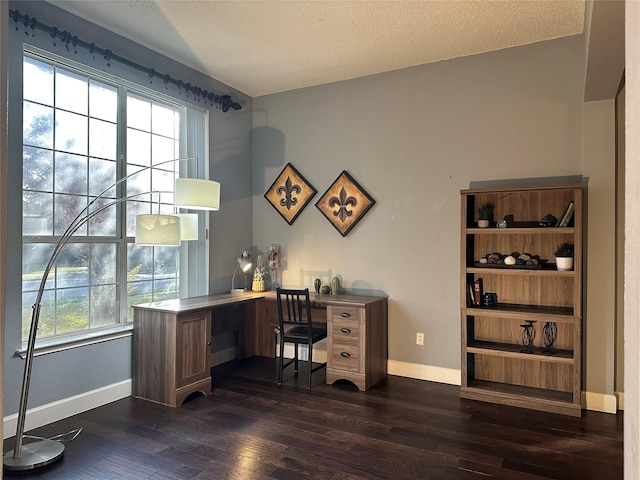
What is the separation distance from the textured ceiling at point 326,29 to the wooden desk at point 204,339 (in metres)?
2.19

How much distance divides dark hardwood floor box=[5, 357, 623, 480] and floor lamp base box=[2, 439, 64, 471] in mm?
53

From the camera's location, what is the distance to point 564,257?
3.30 m

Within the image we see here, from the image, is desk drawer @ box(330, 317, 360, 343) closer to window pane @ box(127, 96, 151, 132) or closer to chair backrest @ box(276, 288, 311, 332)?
chair backrest @ box(276, 288, 311, 332)

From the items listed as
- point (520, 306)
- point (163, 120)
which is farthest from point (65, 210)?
point (520, 306)

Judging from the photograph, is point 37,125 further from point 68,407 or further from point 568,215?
point 568,215

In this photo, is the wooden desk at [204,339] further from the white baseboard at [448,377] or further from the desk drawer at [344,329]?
the white baseboard at [448,377]

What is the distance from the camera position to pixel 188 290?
4.34 metres

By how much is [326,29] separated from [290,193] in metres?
1.81

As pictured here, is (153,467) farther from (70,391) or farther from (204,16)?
(204,16)

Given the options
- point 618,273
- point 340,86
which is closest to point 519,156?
point 618,273

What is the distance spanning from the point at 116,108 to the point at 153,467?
2.75 metres

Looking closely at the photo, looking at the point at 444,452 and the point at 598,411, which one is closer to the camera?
the point at 444,452

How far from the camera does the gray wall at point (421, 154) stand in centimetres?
362

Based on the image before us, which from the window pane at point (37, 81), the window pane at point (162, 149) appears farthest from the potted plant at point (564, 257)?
the window pane at point (37, 81)
